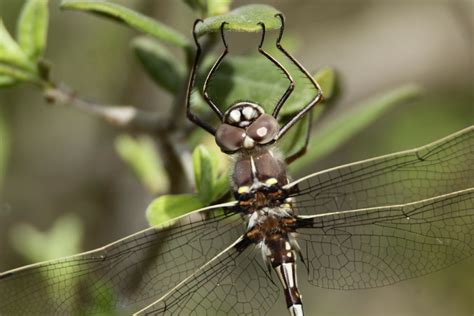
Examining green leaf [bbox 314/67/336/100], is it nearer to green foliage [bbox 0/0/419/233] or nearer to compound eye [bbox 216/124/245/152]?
green foliage [bbox 0/0/419/233]

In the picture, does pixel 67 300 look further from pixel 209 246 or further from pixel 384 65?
pixel 384 65

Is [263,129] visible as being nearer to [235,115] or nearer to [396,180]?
[235,115]

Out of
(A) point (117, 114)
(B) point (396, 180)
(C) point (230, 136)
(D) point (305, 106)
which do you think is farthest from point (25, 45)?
(B) point (396, 180)

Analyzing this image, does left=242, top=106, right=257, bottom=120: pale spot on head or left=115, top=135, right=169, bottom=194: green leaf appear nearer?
left=242, top=106, right=257, bottom=120: pale spot on head

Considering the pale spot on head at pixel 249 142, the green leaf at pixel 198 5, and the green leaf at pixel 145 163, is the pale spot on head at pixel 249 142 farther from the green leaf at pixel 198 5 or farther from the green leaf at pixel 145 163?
the green leaf at pixel 145 163

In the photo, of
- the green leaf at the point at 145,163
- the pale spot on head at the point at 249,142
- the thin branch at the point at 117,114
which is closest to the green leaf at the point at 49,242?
the green leaf at the point at 145,163

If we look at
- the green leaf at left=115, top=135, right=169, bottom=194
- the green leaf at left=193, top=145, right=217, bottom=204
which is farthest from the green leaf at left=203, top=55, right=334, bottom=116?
the green leaf at left=115, top=135, right=169, bottom=194
